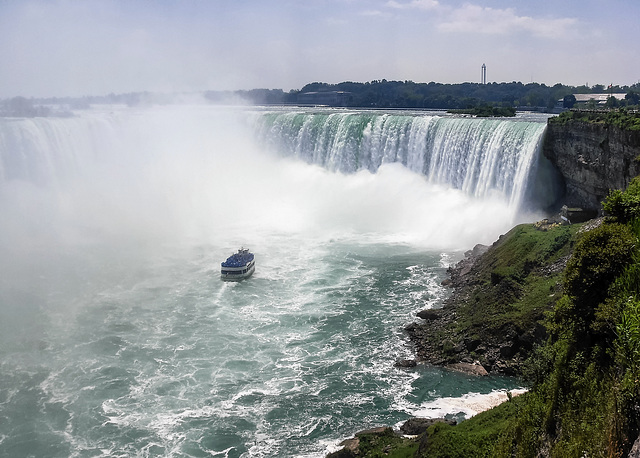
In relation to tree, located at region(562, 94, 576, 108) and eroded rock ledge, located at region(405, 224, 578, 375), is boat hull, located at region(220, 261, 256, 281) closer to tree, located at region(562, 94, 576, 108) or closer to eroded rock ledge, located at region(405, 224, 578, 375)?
eroded rock ledge, located at region(405, 224, 578, 375)

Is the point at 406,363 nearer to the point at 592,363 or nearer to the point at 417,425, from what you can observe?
the point at 417,425

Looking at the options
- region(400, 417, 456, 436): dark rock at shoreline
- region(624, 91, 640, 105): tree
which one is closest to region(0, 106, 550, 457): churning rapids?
region(400, 417, 456, 436): dark rock at shoreline

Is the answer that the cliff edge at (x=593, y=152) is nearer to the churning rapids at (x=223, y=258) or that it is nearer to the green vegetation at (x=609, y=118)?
the green vegetation at (x=609, y=118)

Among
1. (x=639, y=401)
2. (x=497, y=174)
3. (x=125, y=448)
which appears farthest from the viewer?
(x=497, y=174)

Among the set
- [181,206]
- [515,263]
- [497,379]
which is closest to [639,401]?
[497,379]

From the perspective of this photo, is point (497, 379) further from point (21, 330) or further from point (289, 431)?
point (21, 330)

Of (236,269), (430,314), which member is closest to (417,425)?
(430,314)
